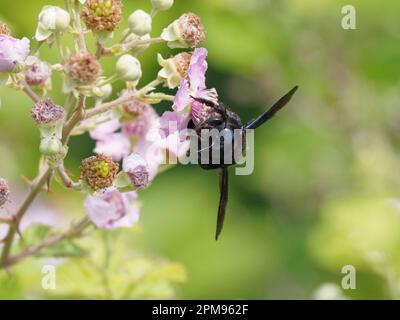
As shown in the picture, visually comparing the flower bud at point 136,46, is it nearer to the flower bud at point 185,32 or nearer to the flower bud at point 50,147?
the flower bud at point 185,32

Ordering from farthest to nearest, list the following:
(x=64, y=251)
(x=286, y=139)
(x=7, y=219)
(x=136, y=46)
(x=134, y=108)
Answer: (x=286, y=139) < (x=64, y=251) < (x=134, y=108) < (x=7, y=219) < (x=136, y=46)

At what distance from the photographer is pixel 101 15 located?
201 cm

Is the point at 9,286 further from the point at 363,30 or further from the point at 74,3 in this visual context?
the point at 363,30

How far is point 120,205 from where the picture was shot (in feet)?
8.02

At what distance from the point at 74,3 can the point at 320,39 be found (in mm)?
3014

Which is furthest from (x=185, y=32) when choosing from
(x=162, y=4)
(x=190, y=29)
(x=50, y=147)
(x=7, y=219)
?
(x=7, y=219)

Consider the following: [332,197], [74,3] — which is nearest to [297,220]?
[332,197]

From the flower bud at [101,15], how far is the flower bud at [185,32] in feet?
0.54

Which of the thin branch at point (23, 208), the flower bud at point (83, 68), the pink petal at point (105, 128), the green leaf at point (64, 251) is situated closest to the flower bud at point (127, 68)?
the flower bud at point (83, 68)

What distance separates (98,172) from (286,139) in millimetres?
3120

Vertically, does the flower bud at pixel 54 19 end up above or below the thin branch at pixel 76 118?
above

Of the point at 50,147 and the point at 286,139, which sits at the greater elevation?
the point at 286,139

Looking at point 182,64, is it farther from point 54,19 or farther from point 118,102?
point 54,19

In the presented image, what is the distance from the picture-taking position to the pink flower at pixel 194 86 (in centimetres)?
207
